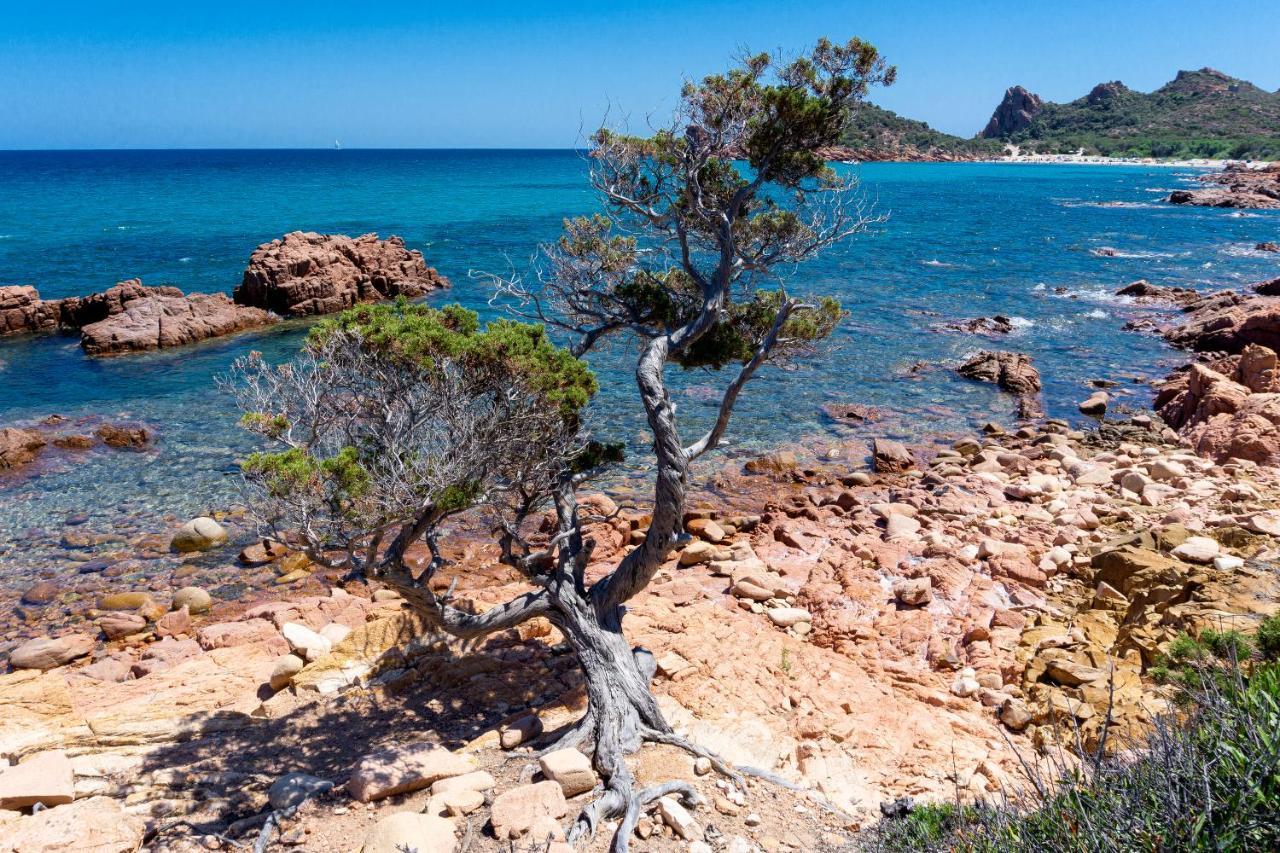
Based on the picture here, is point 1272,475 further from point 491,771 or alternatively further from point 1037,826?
point 491,771

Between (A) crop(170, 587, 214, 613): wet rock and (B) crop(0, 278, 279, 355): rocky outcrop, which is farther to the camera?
(B) crop(0, 278, 279, 355): rocky outcrop

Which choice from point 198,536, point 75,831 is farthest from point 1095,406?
point 75,831

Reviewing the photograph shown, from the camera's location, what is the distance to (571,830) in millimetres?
7602

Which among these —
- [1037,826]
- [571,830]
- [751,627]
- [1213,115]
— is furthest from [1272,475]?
[1213,115]

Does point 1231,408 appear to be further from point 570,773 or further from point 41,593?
point 41,593

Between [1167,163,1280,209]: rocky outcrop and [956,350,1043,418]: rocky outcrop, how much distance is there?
71840 millimetres

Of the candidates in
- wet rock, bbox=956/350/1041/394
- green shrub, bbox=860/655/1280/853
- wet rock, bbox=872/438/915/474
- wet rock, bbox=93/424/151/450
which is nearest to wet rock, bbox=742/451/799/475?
wet rock, bbox=872/438/915/474

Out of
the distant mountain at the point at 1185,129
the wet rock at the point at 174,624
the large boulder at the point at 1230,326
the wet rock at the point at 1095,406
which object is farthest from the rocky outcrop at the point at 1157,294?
the distant mountain at the point at 1185,129

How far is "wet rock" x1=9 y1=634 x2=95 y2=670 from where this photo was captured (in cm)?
1252

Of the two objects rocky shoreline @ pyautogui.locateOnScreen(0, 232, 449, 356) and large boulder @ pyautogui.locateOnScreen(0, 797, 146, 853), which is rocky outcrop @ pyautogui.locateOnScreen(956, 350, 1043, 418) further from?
rocky shoreline @ pyautogui.locateOnScreen(0, 232, 449, 356)

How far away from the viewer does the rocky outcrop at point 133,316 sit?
30.9 meters

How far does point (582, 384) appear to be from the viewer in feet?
31.1

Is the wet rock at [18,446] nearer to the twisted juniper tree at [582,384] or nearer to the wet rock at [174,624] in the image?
the wet rock at [174,624]

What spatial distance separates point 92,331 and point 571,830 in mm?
31623
